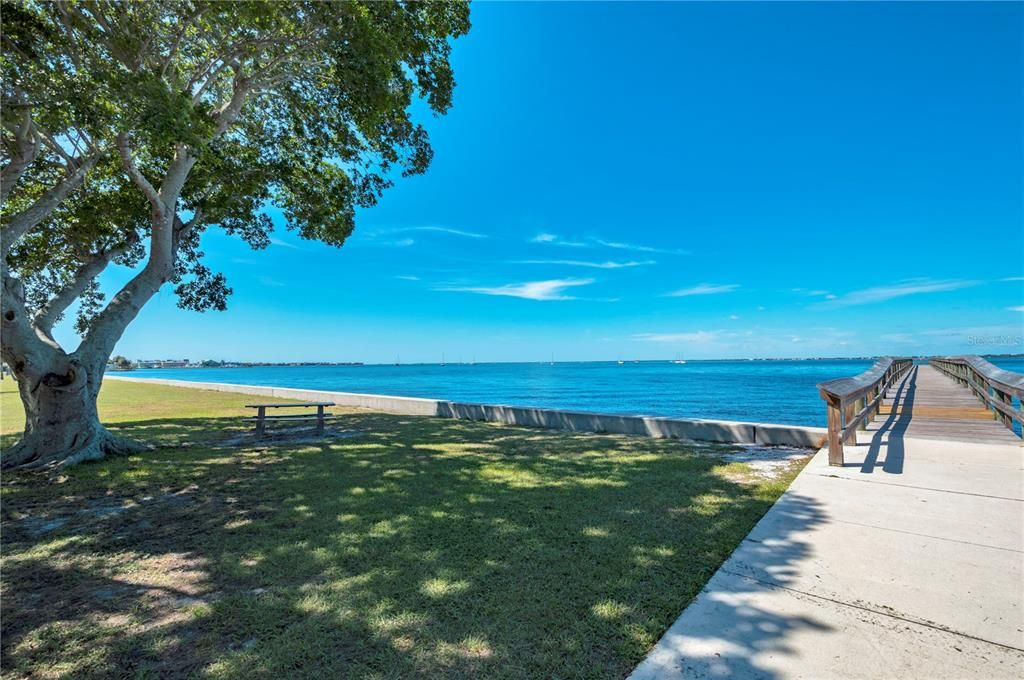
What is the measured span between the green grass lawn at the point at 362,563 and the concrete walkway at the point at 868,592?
0.77 ft

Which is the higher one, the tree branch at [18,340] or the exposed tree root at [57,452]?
the tree branch at [18,340]

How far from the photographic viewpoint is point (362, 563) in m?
3.14

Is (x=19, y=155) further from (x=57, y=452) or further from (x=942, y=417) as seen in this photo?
(x=942, y=417)

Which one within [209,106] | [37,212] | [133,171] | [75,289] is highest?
[209,106]

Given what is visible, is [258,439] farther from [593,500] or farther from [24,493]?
[593,500]

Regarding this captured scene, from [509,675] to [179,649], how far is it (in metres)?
1.67

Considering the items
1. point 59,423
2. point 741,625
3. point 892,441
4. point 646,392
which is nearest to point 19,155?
point 59,423

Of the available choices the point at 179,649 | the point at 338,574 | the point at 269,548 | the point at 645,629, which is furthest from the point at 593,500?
the point at 179,649

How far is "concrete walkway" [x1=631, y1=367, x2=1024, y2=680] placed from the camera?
6.75ft

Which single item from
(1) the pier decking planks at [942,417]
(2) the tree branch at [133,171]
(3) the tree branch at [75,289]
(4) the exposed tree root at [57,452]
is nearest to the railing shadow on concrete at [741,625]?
(1) the pier decking planks at [942,417]

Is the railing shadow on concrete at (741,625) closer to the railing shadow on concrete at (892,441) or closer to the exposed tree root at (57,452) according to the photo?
the railing shadow on concrete at (892,441)

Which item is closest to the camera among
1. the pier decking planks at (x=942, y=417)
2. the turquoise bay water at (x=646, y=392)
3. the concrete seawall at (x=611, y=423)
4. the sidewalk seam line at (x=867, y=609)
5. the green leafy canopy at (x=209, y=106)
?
the sidewalk seam line at (x=867, y=609)

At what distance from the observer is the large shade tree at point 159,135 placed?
208 inches

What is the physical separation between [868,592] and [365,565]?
3152 mm
